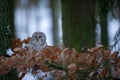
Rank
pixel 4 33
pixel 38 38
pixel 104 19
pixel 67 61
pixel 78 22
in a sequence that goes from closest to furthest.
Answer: pixel 67 61 < pixel 4 33 < pixel 38 38 < pixel 104 19 < pixel 78 22

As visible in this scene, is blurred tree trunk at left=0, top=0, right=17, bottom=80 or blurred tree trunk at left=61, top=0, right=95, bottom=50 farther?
blurred tree trunk at left=61, top=0, right=95, bottom=50

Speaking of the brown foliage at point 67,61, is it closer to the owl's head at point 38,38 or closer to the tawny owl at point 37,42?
the tawny owl at point 37,42

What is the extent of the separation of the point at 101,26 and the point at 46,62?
549 cm

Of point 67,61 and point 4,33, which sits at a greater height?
point 4,33

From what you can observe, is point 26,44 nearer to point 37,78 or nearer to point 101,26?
point 37,78

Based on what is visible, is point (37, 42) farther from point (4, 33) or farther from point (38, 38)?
point (4, 33)

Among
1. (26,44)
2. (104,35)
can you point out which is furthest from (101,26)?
(26,44)

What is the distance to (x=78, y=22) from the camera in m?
10.3

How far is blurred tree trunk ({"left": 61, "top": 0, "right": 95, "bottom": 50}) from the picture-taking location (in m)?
10.2

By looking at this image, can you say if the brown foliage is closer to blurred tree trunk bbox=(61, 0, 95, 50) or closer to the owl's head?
the owl's head

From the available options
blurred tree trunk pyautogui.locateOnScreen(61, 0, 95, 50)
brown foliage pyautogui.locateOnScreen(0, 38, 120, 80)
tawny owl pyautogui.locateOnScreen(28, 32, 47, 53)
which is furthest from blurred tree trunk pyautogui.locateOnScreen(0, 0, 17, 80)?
blurred tree trunk pyautogui.locateOnScreen(61, 0, 95, 50)

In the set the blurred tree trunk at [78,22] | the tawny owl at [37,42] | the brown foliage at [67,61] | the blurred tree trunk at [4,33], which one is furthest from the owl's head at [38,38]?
the blurred tree trunk at [78,22]

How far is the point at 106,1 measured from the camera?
9805mm

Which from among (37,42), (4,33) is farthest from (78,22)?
(4,33)
